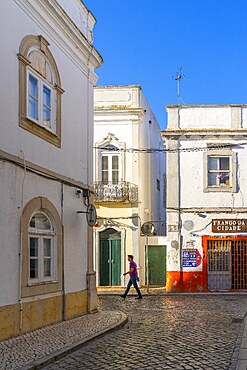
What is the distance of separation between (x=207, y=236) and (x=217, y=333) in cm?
1142

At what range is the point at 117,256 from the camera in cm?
2588

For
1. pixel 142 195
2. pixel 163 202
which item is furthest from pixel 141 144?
pixel 163 202

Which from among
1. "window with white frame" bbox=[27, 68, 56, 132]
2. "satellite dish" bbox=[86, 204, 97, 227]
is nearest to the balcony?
"satellite dish" bbox=[86, 204, 97, 227]

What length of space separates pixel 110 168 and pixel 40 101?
44.7ft

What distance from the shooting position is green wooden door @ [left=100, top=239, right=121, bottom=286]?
1016 inches

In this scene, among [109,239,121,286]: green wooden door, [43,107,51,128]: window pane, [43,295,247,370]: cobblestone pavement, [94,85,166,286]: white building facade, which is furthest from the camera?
[109,239,121,286]: green wooden door

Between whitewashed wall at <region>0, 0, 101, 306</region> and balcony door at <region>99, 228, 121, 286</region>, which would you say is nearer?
whitewashed wall at <region>0, 0, 101, 306</region>

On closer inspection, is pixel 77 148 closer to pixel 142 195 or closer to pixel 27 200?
pixel 27 200

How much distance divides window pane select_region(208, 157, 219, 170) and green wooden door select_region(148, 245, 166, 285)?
4460 mm

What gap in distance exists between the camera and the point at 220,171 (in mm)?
23562

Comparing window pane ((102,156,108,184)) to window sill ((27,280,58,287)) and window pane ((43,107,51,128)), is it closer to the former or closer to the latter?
window pane ((43,107,51,128))

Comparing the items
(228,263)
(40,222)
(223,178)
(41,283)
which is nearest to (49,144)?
(40,222)

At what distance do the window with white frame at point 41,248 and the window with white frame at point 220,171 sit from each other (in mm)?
11674

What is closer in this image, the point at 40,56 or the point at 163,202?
the point at 40,56
